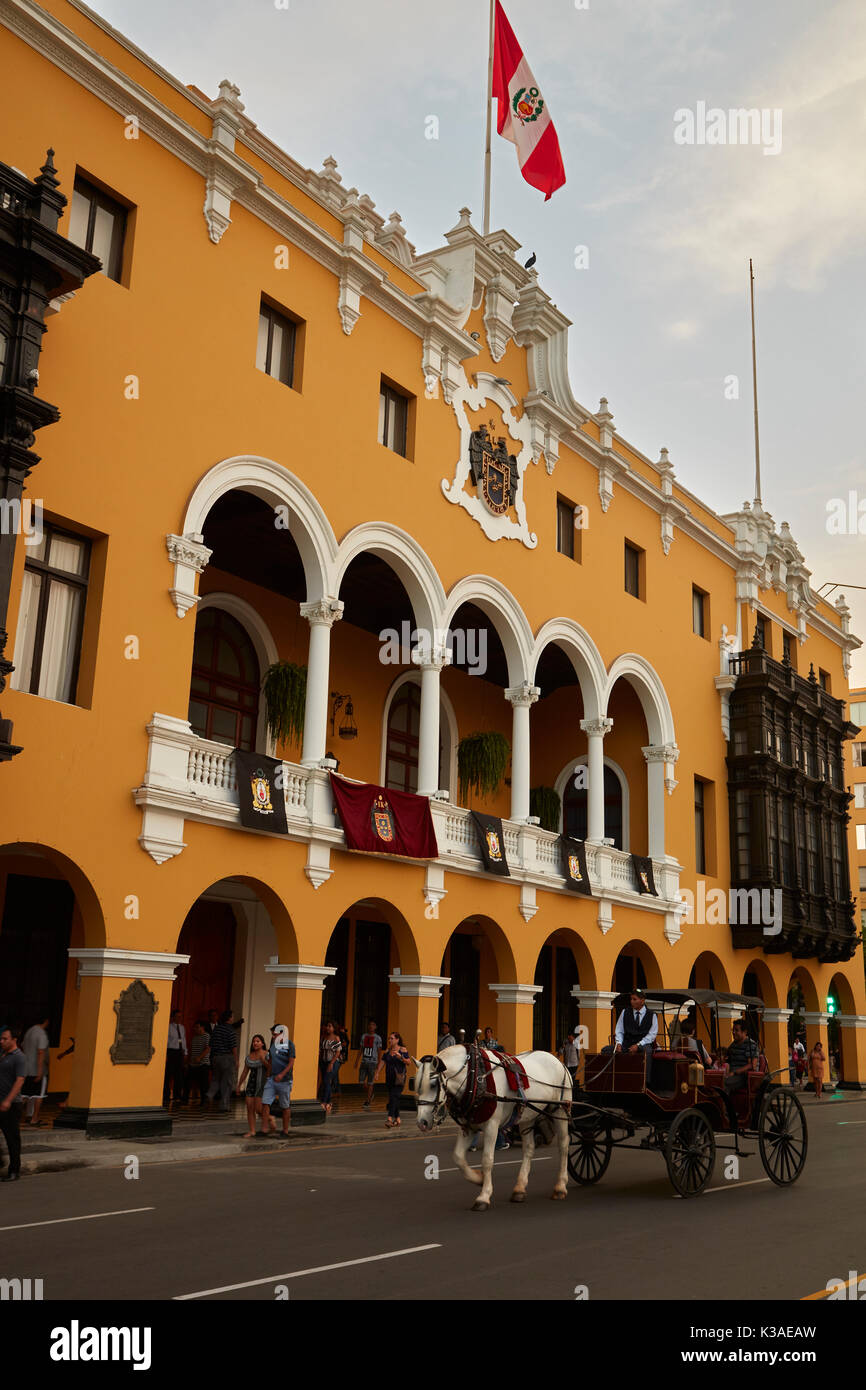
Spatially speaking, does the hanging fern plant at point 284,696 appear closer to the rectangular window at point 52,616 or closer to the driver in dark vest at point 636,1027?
the rectangular window at point 52,616

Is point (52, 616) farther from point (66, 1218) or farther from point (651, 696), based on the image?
point (651, 696)

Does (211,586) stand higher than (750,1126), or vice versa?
(211,586)

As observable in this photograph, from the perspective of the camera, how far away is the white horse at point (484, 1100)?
10695 millimetres

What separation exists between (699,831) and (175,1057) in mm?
17447

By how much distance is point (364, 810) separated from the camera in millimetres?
19875

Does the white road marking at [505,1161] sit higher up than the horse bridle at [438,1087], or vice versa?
the horse bridle at [438,1087]

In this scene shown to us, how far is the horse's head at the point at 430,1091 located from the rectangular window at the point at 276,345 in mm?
12668

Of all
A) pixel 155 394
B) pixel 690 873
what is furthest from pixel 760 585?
pixel 155 394

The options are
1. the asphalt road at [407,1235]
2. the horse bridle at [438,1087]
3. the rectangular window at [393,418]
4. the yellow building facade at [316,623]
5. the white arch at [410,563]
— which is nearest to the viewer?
the asphalt road at [407,1235]

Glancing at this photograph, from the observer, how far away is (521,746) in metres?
25.2

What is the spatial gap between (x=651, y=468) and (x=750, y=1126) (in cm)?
2200

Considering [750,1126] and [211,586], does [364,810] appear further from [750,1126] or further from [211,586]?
[750,1126]

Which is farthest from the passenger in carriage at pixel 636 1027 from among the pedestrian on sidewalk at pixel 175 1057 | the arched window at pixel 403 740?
the arched window at pixel 403 740

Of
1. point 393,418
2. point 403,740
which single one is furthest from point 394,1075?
point 393,418
